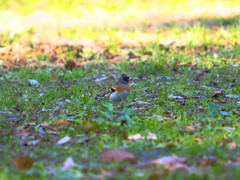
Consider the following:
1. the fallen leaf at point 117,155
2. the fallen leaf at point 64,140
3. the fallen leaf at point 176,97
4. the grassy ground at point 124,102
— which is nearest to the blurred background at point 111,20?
the grassy ground at point 124,102

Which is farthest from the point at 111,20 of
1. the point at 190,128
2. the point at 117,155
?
the point at 117,155

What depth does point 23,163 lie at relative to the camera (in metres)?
3.36

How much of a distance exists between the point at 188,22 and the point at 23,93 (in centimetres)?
683

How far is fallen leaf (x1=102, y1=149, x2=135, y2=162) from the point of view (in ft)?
11.3

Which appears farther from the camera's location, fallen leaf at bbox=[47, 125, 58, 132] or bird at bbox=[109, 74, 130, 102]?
bird at bbox=[109, 74, 130, 102]

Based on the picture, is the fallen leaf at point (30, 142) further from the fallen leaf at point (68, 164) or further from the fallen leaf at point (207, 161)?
the fallen leaf at point (207, 161)

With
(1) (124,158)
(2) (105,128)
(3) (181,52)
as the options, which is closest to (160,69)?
(3) (181,52)

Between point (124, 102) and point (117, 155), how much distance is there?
213cm

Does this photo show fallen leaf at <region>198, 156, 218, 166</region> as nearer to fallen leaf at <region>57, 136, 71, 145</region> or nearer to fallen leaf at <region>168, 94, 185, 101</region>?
fallen leaf at <region>57, 136, 71, 145</region>

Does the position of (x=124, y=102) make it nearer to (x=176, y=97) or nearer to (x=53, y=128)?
(x=176, y=97)

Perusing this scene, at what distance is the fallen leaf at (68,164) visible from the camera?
3305 mm

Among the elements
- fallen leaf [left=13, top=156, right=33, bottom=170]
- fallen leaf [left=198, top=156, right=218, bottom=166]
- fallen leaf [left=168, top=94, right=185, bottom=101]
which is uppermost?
fallen leaf [left=13, top=156, right=33, bottom=170]

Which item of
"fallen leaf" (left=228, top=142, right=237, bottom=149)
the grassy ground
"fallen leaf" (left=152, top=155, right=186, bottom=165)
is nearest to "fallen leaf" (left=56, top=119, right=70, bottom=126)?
the grassy ground

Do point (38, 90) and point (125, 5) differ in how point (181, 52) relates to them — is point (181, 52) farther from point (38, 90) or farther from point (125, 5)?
point (125, 5)
